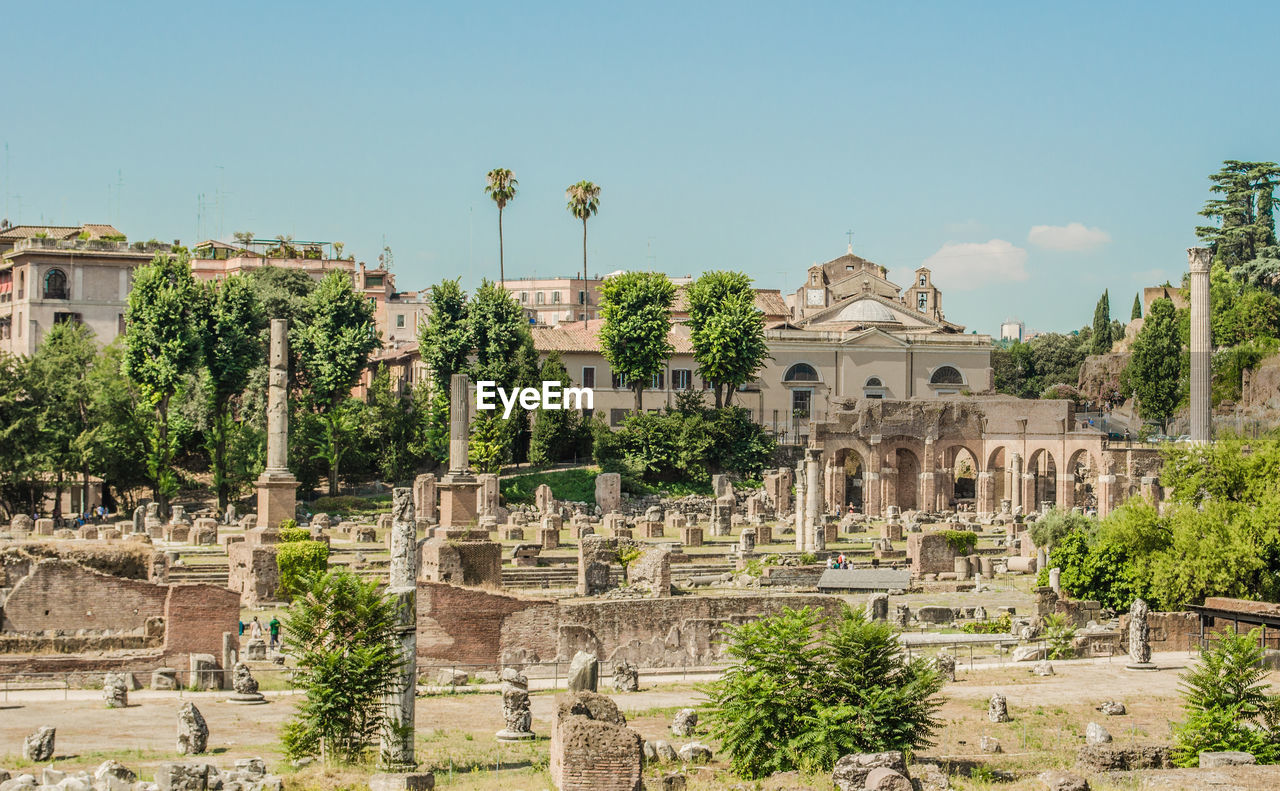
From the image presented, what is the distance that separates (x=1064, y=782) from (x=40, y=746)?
1235cm

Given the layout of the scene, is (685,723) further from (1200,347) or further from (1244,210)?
(1244,210)

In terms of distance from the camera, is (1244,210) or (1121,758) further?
(1244,210)

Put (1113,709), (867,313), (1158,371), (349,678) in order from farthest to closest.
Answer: (867,313), (1158,371), (1113,709), (349,678)

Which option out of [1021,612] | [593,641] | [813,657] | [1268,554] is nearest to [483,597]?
[593,641]

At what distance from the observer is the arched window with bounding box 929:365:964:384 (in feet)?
259

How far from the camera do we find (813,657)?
21469 millimetres

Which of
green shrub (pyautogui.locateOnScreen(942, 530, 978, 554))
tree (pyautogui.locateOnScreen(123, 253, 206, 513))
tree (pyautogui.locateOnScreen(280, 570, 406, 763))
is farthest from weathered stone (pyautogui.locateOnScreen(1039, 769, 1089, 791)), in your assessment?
tree (pyautogui.locateOnScreen(123, 253, 206, 513))

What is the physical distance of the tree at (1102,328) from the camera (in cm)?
9931

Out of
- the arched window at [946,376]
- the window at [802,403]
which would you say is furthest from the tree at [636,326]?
the arched window at [946,376]

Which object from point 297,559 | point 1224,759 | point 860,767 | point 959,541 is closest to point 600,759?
point 860,767

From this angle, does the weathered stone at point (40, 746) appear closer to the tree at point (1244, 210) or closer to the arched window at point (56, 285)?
the arched window at point (56, 285)

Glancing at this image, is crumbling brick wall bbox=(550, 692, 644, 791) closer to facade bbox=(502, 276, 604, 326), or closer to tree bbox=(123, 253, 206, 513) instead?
tree bbox=(123, 253, 206, 513)

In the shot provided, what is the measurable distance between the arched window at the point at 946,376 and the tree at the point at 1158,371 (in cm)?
836

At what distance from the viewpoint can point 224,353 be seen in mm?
58000
